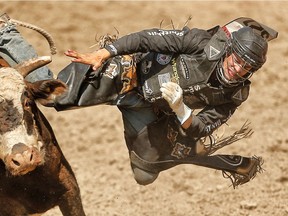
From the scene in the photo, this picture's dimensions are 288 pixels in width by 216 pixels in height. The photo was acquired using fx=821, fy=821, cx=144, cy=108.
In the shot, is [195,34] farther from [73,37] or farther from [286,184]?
[73,37]

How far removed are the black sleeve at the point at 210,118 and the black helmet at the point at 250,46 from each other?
39 cm

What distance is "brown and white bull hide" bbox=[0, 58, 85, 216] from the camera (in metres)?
4.95

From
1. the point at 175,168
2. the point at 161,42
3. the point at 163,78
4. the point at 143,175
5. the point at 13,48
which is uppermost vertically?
the point at 161,42

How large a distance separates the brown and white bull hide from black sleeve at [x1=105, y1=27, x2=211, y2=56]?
1.56 feet

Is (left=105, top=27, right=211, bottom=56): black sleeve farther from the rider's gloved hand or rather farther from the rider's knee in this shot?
the rider's knee

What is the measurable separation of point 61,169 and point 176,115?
934 millimetres

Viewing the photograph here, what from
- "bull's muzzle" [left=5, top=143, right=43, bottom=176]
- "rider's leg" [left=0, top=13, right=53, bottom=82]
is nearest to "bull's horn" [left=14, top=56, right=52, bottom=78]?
"rider's leg" [left=0, top=13, right=53, bottom=82]

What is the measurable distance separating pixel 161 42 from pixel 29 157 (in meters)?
1.14

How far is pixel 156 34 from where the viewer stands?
5.32 metres

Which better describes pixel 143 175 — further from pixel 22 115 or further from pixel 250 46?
pixel 250 46

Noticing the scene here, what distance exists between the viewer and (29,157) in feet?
16.0

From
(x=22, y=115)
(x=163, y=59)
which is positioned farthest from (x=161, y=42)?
(x=22, y=115)

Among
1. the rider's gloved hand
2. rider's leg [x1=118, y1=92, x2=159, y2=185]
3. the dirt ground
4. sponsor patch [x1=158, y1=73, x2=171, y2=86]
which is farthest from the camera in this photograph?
the dirt ground

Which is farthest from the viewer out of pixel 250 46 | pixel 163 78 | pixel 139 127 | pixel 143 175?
pixel 143 175
